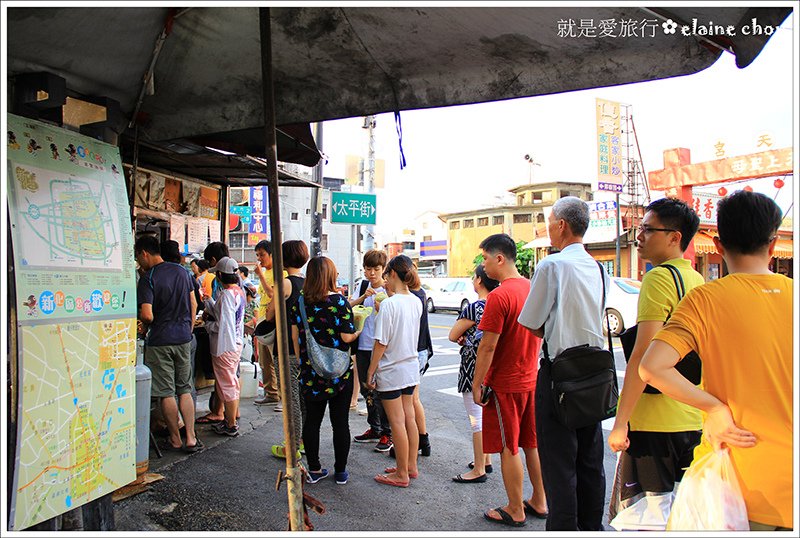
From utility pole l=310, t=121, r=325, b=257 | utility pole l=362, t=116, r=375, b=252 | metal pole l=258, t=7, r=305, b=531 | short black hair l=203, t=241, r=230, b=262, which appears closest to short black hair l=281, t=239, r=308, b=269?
short black hair l=203, t=241, r=230, b=262

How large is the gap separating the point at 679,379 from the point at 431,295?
24.4m

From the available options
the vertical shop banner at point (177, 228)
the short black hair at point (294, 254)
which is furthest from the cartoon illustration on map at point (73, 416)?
the vertical shop banner at point (177, 228)

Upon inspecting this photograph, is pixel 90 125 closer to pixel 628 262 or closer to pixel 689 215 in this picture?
pixel 689 215

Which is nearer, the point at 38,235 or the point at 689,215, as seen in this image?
the point at 38,235

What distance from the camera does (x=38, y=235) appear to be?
7.99 ft

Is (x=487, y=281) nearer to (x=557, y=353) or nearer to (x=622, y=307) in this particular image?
(x=557, y=353)

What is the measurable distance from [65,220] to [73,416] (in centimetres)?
93

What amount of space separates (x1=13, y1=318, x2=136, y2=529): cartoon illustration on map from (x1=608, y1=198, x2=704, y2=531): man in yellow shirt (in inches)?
96.9

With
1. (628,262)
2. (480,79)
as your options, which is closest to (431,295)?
(628,262)

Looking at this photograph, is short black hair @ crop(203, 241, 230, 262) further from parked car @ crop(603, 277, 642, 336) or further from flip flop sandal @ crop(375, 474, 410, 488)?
parked car @ crop(603, 277, 642, 336)

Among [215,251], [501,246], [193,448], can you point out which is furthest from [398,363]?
[215,251]

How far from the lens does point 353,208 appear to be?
33.0 ft

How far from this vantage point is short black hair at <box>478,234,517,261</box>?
12.2 feet

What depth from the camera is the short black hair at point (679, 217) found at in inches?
106
